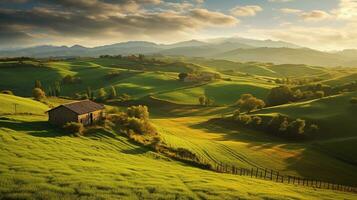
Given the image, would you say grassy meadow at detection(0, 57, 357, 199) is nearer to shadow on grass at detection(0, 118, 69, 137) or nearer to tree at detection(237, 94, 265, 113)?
shadow on grass at detection(0, 118, 69, 137)

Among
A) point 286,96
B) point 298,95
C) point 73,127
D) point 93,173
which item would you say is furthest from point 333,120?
point 93,173

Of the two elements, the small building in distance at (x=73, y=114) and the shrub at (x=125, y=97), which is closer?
the small building in distance at (x=73, y=114)

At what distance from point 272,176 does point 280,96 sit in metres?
92.0

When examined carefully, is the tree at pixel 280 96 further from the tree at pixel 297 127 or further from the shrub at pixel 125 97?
the shrub at pixel 125 97

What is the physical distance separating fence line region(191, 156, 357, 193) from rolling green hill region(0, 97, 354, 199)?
7.55m

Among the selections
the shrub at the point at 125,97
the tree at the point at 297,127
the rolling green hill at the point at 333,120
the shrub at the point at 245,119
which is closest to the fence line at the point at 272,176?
the rolling green hill at the point at 333,120

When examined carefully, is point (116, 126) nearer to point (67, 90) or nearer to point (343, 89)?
point (343, 89)

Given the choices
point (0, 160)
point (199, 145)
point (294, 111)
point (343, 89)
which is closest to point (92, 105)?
point (199, 145)

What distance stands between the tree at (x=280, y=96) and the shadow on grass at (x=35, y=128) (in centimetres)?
10539

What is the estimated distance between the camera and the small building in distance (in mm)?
64750

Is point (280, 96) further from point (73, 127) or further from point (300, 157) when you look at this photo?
point (73, 127)

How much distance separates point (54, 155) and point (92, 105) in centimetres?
2750

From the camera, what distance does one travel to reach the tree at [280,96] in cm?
14659

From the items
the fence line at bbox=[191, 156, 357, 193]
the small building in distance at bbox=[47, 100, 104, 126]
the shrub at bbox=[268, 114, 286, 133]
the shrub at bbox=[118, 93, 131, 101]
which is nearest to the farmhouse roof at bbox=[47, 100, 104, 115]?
the small building in distance at bbox=[47, 100, 104, 126]
